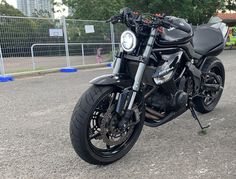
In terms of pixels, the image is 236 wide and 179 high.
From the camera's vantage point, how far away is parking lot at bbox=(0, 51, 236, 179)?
2.95m

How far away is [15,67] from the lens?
10.2 m

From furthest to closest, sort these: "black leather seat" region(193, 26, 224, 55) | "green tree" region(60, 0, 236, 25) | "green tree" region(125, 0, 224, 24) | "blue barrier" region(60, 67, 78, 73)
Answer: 1. "green tree" region(60, 0, 236, 25)
2. "green tree" region(125, 0, 224, 24)
3. "blue barrier" region(60, 67, 78, 73)
4. "black leather seat" region(193, 26, 224, 55)

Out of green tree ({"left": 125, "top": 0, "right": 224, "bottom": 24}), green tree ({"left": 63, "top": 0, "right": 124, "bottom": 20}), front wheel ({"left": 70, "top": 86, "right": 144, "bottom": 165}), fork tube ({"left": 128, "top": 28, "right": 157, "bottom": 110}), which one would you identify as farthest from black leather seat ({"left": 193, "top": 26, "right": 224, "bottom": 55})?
green tree ({"left": 63, "top": 0, "right": 124, "bottom": 20})

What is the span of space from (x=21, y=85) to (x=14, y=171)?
565 centimetres

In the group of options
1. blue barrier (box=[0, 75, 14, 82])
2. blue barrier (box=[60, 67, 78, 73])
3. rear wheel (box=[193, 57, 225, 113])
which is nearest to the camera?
rear wheel (box=[193, 57, 225, 113])

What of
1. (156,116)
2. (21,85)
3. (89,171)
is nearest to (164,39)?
(156,116)

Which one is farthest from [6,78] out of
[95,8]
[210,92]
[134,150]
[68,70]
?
[95,8]

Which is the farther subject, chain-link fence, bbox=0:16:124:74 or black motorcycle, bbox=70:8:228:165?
chain-link fence, bbox=0:16:124:74

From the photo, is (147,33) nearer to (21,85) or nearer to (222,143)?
(222,143)

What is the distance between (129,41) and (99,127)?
0.87 meters

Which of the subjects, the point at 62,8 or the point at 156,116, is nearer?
the point at 156,116

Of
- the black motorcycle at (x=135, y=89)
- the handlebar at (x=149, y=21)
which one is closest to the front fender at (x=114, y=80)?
the black motorcycle at (x=135, y=89)

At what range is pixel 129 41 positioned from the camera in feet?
10.0

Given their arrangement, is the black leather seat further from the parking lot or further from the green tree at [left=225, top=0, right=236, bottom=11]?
the green tree at [left=225, top=0, right=236, bottom=11]
